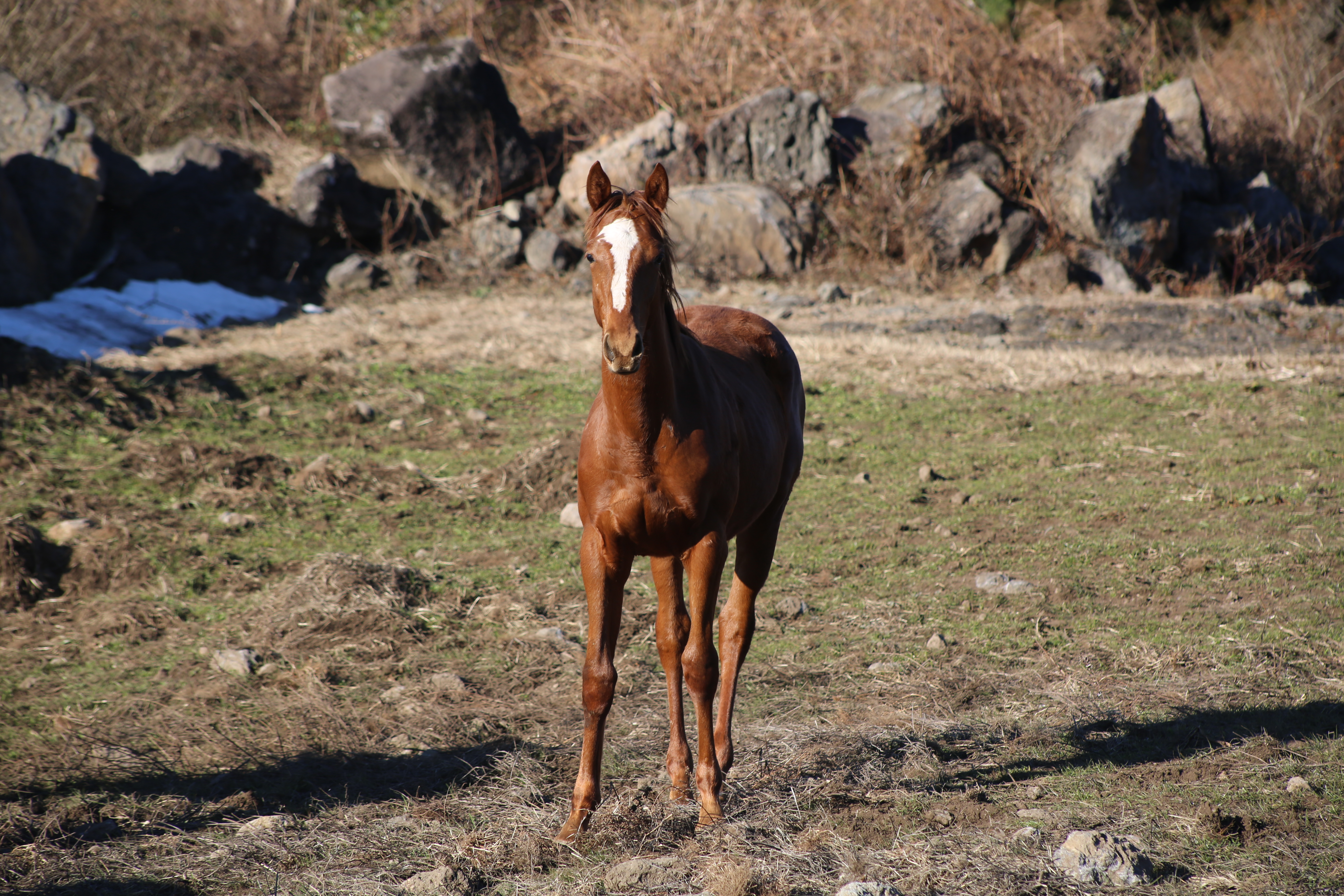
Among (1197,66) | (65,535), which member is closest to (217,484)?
(65,535)

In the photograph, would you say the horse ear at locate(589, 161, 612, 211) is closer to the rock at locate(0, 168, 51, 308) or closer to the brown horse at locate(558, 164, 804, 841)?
the brown horse at locate(558, 164, 804, 841)

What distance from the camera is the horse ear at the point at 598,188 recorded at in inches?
114

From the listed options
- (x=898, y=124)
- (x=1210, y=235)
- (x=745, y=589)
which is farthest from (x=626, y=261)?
(x=1210, y=235)

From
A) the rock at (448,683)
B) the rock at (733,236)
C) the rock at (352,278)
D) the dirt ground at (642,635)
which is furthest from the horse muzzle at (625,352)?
the rock at (352,278)

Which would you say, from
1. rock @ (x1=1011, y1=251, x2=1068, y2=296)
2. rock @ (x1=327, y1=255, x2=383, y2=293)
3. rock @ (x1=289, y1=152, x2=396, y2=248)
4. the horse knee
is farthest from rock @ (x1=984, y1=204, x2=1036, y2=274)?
the horse knee

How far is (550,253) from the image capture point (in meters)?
12.8

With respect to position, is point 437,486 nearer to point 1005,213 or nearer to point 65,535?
point 65,535

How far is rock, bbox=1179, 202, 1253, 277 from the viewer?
12719 millimetres

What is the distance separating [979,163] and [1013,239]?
132cm

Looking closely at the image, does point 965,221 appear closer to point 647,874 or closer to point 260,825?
point 647,874

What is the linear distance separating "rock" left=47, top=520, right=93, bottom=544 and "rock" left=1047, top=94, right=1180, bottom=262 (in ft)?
37.1

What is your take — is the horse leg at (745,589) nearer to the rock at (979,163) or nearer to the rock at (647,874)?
the rock at (647,874)

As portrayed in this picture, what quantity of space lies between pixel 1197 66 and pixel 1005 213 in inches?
324

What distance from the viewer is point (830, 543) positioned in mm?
6012
